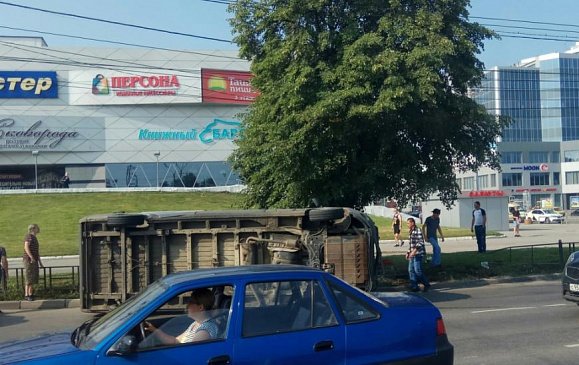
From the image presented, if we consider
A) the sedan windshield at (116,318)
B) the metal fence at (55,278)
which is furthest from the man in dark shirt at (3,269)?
the sedan windshield at (116,318)

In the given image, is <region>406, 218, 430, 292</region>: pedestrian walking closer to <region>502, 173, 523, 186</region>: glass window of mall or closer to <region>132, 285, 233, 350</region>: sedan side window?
<region>132, 285, 233, 350</region>: sedan side window

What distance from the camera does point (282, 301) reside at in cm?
475

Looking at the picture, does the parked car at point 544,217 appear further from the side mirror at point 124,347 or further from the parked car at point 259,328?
the side mirror at point 124,347

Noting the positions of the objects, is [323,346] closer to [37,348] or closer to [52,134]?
[37,348]

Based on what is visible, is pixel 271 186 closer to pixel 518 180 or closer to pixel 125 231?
pixel 125 231

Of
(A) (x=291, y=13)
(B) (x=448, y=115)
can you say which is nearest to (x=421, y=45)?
(B) (x=448, y=115)

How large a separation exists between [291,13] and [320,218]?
5974mm

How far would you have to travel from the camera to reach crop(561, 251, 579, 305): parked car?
9.81 metres

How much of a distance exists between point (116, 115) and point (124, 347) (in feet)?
198

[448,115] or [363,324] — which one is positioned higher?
[448,115]

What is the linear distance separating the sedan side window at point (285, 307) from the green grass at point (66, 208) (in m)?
23.6

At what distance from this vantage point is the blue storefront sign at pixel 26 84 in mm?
58375

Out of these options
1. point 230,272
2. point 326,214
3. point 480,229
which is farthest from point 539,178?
point 230,272

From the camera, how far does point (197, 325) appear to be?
4.53m
